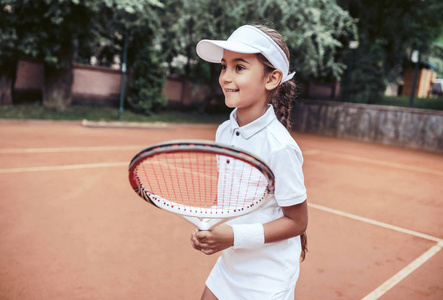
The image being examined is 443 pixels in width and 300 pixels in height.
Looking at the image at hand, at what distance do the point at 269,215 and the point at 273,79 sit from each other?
0.52m

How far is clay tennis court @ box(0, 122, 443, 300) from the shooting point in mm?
3117

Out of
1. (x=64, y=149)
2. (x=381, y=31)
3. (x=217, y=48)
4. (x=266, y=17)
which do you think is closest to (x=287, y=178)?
(x=217, y=48)

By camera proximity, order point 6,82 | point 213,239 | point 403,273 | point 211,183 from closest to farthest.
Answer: point 213,239, point 211,183, point 403,273, point 6,82

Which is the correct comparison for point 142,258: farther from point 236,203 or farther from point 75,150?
point 75,150

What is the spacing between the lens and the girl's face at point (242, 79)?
1.55 meters

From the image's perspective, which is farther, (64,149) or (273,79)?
(64,149)

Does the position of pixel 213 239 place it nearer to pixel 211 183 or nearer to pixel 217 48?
pixel 211 183

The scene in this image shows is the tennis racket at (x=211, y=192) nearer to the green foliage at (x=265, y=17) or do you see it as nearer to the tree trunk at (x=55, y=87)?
the green foliage at (x=265, y=17)

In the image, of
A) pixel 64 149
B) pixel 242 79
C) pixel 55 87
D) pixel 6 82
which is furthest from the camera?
pixel 55 87

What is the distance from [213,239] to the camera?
1.39 m

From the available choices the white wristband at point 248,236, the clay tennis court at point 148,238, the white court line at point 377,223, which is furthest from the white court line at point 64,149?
the white wristband at point 248,236

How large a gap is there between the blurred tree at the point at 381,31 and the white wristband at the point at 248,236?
1741 cm

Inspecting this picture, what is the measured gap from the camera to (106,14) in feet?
47.4

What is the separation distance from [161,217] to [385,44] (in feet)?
67.5
